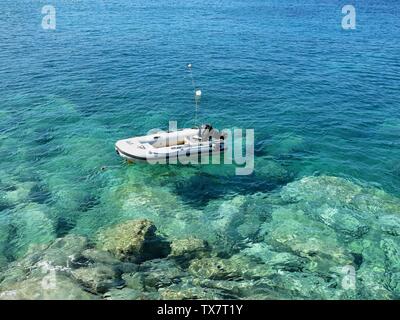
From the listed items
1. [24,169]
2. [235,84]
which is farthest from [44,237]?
[235,84]

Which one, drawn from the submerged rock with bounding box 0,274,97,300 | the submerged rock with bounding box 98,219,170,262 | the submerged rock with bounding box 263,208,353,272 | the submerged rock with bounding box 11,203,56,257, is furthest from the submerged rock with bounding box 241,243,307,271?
the submerged rock with bounding box 11,203,56,257

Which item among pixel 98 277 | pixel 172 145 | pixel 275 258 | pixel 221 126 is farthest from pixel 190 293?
pixel 221 126

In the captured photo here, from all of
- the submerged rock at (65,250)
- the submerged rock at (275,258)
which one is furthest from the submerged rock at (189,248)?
the submerged rock at (65,250)

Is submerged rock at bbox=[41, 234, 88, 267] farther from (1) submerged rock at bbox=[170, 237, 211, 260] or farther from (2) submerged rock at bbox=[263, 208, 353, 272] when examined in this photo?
(2) submerged rock at bbox=[263, 208, 353, 272]

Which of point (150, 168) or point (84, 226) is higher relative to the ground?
point (150, 168)

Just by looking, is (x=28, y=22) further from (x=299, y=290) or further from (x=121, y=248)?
(x=299, y=290)

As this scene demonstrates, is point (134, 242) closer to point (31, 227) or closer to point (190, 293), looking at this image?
point (190, 293)
